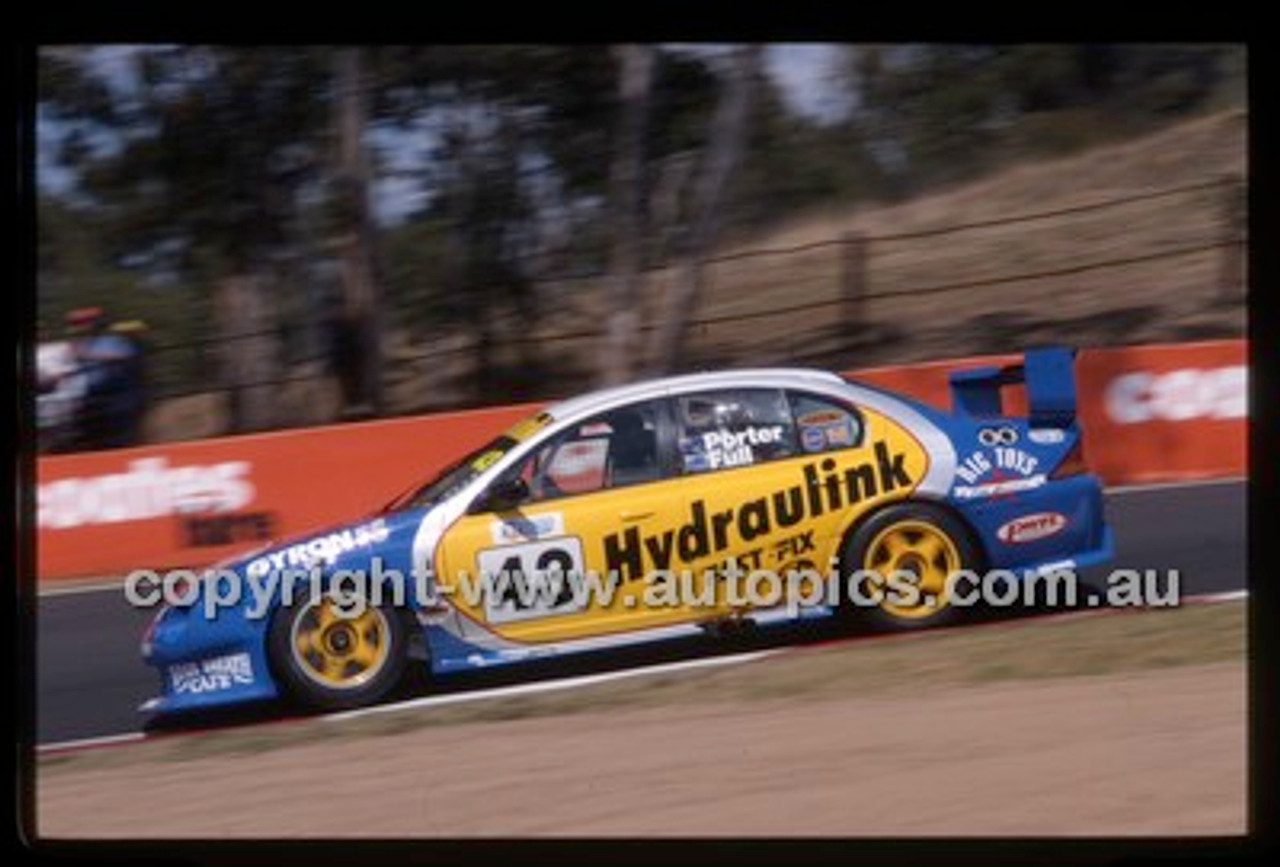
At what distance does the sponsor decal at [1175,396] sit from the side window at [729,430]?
127 inches

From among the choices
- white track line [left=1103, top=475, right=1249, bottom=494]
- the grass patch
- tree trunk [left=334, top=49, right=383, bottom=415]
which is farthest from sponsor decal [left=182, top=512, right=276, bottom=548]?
white track line [left=1103, top=475, right=1249, bottom=494]

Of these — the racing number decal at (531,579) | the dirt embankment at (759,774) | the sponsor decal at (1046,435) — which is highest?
the sponsor decal at (1046,435)

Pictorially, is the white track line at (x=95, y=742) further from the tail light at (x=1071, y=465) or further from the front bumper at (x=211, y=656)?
the tail light at (x=1071, y=465)

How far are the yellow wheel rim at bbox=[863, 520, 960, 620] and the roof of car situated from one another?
0.83 meters

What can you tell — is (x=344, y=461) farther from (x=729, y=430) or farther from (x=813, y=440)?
(x=813, y=440)

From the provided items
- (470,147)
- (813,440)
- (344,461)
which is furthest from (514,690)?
(470,147)

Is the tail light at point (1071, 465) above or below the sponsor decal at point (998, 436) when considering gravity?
below

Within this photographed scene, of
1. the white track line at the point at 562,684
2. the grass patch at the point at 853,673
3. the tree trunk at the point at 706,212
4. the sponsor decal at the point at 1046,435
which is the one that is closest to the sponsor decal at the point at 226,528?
the white track line at the point at 562,684

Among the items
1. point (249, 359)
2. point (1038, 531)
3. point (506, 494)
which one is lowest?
point (1038, 531)

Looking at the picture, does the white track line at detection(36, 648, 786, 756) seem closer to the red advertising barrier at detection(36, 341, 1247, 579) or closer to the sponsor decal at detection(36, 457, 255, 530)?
the red advertising barrier at detection(36, 341, 1247, 579)

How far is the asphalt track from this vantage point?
8.25 meters

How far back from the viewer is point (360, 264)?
37.9 feet

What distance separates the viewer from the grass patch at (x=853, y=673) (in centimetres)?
799

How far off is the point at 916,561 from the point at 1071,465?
99 cm
